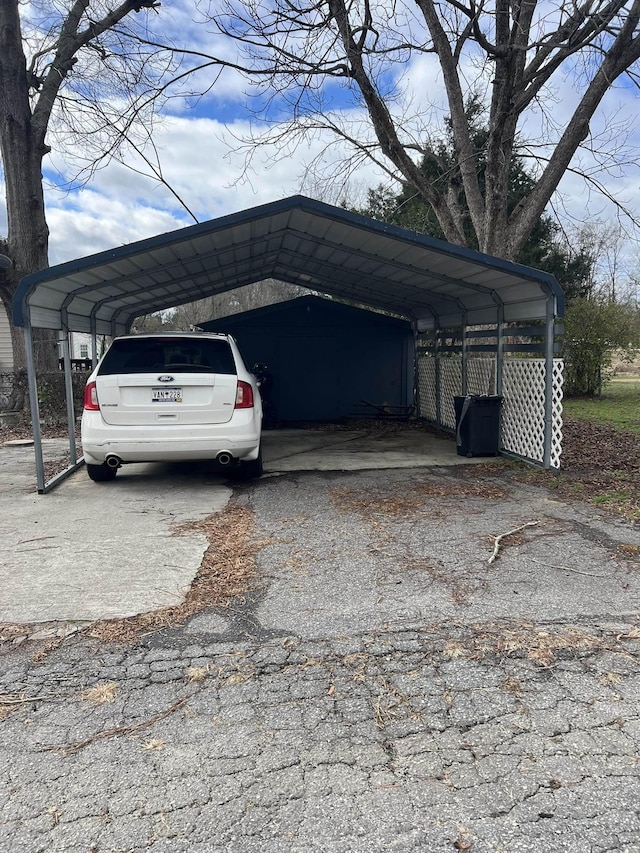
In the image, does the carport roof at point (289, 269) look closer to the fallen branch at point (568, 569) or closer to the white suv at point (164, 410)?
the white suv at point (164, 410)

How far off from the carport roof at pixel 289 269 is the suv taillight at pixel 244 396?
5.75 feet

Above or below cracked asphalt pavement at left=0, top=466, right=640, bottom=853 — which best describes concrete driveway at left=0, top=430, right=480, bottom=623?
above

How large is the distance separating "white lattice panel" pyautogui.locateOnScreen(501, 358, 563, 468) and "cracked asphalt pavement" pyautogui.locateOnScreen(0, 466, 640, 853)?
11.3ft

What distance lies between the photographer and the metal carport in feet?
20.4

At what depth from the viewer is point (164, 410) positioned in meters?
6.07

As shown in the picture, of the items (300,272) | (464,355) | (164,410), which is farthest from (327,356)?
(164,410)

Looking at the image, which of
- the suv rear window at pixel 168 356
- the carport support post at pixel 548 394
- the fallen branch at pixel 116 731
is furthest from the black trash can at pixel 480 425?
the fallen branch at pixel 116 731

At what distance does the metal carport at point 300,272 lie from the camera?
6.23m

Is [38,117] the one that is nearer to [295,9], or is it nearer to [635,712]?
[295,9]

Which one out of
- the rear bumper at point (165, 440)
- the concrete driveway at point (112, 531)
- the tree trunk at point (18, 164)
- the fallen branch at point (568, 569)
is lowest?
the fallen branch at point (568, 569)

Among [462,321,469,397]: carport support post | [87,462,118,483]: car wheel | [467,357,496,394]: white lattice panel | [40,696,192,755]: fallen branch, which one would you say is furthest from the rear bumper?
[462,321,469,397]: carport support post

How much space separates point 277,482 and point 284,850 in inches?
213

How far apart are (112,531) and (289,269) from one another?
800cm

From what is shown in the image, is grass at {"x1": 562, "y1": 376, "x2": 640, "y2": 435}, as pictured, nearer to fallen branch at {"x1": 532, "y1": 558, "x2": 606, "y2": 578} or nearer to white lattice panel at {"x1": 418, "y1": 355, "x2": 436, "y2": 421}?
white lattice panel at {"x1": 418, "y1": 355, "x2": 436, "y2": 421}
